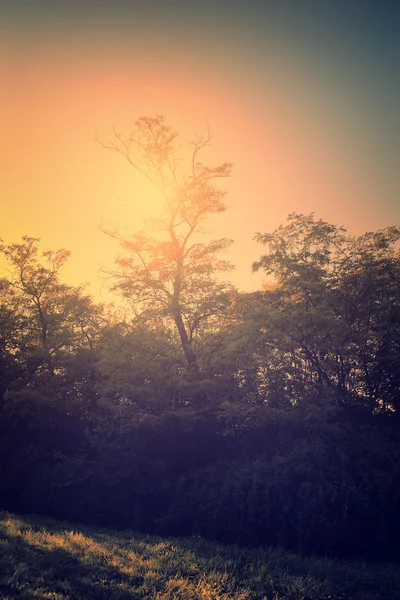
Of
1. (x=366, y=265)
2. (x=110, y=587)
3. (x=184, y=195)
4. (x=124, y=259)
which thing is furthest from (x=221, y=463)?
(x=184, y=195)

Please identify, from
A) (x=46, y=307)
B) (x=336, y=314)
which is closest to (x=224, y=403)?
(x=336, y=314)

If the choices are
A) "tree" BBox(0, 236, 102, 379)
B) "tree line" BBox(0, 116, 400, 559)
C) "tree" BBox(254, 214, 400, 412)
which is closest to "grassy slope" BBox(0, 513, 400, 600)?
"tree line" BBox(0, 116, 400, 559)

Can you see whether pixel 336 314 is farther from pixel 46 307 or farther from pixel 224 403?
pixel 46 307

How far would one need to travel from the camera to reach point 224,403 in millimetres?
13609

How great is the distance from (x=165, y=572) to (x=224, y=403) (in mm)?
6489

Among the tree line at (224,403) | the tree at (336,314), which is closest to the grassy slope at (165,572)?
the tree line at (224,403)

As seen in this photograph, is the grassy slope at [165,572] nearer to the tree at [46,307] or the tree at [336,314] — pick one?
the tree at [336,314]

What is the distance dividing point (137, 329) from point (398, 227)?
→ 39.2 ft

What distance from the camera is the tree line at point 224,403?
11.4 metres

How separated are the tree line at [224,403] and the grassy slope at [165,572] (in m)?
1.88

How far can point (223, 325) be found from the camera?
666 inches

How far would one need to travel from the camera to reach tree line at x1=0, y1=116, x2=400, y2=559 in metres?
11.4

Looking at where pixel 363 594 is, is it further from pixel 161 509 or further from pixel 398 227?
pixel 398 227

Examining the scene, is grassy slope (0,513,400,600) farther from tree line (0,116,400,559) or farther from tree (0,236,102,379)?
tree (0,236,102,379)
